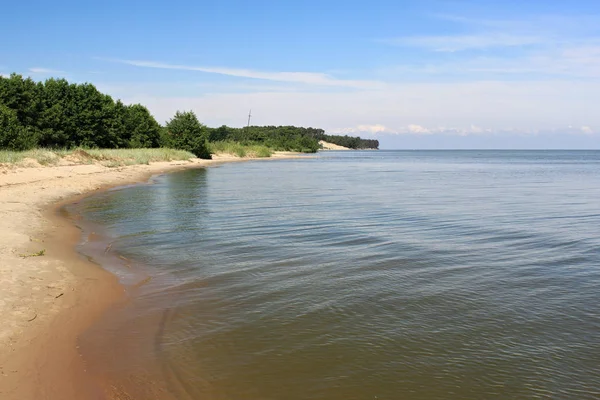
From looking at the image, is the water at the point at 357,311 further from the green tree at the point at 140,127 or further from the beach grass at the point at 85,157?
the green tree at the point at 140,127

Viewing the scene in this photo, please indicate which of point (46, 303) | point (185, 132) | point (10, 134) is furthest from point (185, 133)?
point (46, 303)

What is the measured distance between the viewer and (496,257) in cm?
1072

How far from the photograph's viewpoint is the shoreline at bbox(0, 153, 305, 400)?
497 cm

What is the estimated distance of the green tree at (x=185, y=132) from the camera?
71.6 metres

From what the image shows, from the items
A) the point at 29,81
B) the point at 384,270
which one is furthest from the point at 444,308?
the point at 29,81

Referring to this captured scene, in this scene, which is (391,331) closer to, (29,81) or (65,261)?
(65,261)

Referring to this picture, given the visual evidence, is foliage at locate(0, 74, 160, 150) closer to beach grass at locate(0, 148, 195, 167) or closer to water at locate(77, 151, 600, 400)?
beach grass at locate(0, 148, 195, 167)

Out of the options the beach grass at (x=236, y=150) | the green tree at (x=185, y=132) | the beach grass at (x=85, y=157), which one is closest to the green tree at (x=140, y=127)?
the green tree at (x=185, y=132)

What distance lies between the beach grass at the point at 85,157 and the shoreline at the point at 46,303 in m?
18.7

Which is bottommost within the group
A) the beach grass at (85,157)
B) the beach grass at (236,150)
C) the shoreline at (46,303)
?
the shoreline at (46,303)

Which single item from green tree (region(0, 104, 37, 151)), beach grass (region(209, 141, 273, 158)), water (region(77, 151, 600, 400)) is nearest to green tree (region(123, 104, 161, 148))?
beach grass (region(209, 141, 273, 158))

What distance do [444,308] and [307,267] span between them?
3216mm

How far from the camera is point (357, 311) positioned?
7.25 metres

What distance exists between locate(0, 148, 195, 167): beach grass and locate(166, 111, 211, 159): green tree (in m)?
6.64
